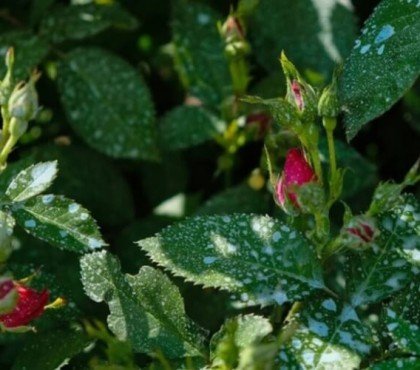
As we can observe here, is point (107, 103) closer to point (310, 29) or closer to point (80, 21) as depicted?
point (80, 21)

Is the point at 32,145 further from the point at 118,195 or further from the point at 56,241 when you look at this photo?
the point at 56,241

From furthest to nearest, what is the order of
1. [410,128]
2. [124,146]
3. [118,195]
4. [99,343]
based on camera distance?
[410,128], [118,195], [124,146], [99,343]

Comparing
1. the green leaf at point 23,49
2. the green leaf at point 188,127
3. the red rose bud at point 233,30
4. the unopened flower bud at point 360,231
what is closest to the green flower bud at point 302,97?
the unopened flower bud at point 360,231

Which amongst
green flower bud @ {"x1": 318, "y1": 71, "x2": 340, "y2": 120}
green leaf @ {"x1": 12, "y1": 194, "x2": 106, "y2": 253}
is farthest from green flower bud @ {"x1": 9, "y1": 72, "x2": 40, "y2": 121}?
green flower bud @ {"x1": 318, "y1": 71, "x2": 340, "y2": 120}

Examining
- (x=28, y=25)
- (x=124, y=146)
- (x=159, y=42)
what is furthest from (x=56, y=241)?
(x=159, y=42)

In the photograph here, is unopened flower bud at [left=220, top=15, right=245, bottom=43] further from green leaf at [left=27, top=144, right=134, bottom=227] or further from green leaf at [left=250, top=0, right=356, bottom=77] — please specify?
green leaf at [left=27, top=144, right=134, bottom=227]
